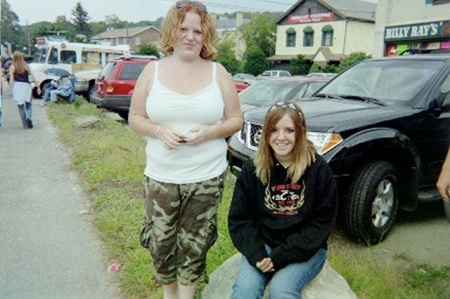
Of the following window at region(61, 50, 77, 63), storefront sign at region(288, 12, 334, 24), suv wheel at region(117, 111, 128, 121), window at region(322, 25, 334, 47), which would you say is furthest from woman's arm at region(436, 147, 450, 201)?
storefront sign at region(288, 12, 334, 24)

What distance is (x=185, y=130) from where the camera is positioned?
2.23m

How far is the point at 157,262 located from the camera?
98.5 inches

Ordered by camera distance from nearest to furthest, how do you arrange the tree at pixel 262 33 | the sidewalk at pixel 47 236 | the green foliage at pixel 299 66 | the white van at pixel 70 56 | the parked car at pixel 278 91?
the sidewalk at pixel 47 236, the parked car at pixel 278 91, the white van at pixel 70 56, the green foliage at pixel 299 66, the tree at pixel 262 33

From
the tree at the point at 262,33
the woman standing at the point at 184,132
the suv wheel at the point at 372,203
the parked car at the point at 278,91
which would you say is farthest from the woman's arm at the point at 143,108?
the tree at the point at 262,33

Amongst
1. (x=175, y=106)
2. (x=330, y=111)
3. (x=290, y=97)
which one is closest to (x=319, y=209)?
(x=175, y=106)

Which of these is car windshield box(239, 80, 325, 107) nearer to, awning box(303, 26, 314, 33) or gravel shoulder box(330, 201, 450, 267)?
gravel shoulder box(330, 201, 450, 267)

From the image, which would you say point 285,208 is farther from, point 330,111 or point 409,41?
point 409,41

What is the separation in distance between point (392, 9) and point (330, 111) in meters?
25.3

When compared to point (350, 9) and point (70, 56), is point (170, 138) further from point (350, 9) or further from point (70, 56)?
point (350, 9)

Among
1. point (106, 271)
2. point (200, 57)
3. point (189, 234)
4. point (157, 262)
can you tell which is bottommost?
point (106, 271)

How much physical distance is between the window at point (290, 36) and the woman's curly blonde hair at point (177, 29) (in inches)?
1811

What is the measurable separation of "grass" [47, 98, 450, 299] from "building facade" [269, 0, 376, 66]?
3639 cm

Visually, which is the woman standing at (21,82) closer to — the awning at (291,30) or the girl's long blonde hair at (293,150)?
the girl's long blonde hair at (293,150)

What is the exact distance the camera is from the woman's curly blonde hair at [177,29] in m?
2.22
